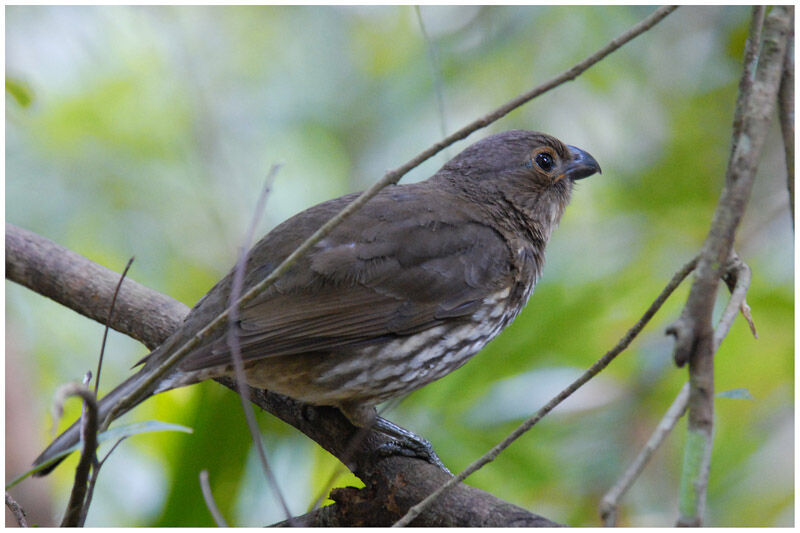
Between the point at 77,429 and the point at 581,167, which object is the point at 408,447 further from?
the point at 581,167

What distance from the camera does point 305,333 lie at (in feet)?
9.41

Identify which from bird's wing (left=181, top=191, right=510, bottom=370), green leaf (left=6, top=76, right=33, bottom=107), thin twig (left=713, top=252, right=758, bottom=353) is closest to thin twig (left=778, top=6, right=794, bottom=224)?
thin twig (left=713, top=252, right=758, bottom=353)

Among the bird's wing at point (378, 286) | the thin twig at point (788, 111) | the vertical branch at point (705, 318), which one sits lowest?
the vertical branch at point (705, 318)

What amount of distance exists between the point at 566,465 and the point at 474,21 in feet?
8.41

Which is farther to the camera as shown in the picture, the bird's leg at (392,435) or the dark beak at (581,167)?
the dark beak at (581,167)

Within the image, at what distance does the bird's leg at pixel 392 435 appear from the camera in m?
3.00

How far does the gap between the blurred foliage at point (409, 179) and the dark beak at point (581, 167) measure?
1.83 feet

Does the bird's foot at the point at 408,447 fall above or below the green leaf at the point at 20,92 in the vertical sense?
below

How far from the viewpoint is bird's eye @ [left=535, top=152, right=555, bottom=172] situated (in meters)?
3.79

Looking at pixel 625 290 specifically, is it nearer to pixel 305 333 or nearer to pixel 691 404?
pixel 305 333

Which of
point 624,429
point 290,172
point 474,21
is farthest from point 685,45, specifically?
point 290,172

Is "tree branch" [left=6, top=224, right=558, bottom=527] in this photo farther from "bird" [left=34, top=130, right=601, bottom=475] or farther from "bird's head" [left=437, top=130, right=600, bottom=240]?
"bird's head" [left=437, top=130, right=600, bottom=240]

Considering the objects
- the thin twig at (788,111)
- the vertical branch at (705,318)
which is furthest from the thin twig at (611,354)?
the thin twig at (788,111)

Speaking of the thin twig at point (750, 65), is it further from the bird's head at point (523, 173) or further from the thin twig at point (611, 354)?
the bird's head at point (523, 173)
